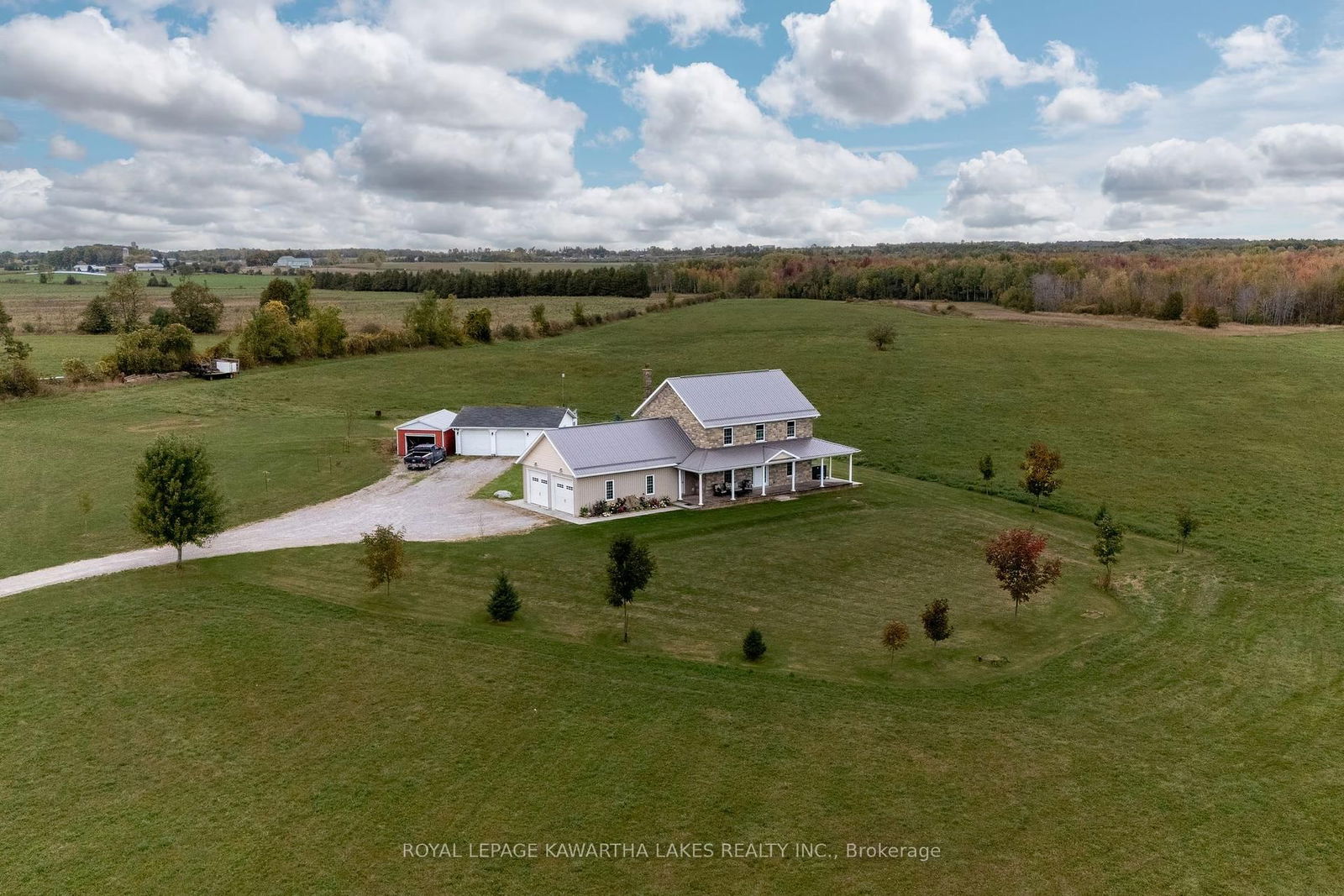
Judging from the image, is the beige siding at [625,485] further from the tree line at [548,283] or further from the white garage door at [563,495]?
the tree line at [548,283]

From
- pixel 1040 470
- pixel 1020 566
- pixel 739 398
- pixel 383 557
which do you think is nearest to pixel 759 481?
pixel 739 398

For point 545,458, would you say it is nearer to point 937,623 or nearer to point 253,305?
point 937,623

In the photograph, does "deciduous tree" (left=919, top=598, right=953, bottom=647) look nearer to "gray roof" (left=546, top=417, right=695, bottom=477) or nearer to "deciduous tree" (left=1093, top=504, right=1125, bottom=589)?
"deciduous tree" (left=1093, top=504, right=1125, bottom=589)

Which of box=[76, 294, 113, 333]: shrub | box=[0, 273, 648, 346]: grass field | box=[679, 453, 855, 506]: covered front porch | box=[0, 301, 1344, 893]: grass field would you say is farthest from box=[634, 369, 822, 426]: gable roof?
box=[76, 294, 113, 333]: shrub

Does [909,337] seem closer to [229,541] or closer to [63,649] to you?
[229,541]

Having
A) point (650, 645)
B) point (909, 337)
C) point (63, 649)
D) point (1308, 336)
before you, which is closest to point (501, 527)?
point (650, 645)

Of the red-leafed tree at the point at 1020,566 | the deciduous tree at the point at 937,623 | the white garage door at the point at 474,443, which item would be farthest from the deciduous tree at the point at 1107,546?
the white garage door at the point at 474,443
